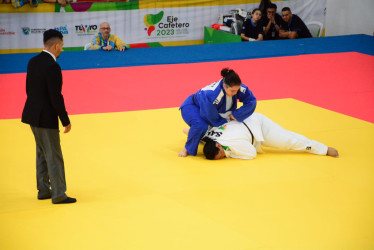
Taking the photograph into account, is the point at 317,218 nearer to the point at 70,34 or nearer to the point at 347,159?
the point at 347,159

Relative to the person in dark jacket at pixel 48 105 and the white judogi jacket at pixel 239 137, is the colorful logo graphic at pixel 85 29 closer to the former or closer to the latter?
the white judogi jacket at pixel 239 137

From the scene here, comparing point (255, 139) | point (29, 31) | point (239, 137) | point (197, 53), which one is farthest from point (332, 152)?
point (29, 31)

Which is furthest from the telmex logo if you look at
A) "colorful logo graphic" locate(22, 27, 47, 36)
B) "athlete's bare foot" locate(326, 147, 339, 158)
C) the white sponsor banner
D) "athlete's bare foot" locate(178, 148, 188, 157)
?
"athlete's bare foot" locate(326, 147, 339, 158)

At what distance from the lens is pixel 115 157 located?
17.9 ft

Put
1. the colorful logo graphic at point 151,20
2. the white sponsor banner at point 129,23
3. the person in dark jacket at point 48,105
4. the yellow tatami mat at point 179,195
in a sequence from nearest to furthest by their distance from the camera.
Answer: the yellow tatami mat at point 179,195 < the person in dark jacket at point 48,105 < the white sponsor banner at point 129,23 < the colorful logo graphic at point 151,20

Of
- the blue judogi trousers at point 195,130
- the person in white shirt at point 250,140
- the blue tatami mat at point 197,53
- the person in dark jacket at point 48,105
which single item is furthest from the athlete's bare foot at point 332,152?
the blue tatami mat at point 197,53

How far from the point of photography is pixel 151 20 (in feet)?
38.2

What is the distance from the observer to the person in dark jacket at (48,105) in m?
4.11

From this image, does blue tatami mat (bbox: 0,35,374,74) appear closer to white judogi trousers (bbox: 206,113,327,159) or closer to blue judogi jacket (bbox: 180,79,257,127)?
blue judogi jacket (bbox: 180,79,257,127)

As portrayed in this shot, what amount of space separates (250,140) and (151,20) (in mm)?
6823

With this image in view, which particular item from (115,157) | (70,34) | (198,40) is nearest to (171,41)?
(198,40)

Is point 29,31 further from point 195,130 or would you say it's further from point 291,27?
point 195,130

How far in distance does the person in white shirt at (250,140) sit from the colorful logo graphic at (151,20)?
6605 mm

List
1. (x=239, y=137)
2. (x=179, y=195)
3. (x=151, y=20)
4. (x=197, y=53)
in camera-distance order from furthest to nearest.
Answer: (x=151, y=20) < (x=197, y=53) < (x=239, y=137) < (x=179, y=195)
